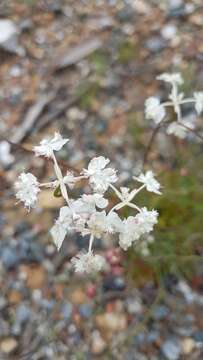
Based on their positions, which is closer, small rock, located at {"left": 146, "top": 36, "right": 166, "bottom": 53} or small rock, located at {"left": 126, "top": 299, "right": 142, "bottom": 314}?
small rock, located at {"left": 126, "top": 299, "right": 142, "bottom": 314}

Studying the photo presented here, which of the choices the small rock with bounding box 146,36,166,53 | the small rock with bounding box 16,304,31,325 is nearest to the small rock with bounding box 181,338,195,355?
the small rock with bounding box 16,304,31,325

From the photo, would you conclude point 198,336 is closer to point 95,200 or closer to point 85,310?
point 85,310

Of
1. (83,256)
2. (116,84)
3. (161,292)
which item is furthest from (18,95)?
(83,256)

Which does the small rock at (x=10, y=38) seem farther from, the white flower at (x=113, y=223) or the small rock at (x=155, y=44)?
the white flower at (x=113, y=223)

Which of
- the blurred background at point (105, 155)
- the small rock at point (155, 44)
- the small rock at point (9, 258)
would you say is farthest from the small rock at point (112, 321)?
the small rock at point (155, 44)

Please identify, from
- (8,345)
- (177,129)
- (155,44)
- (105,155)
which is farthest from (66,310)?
(155,44)

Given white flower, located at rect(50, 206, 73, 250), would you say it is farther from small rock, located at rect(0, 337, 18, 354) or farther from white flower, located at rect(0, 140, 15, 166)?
white flower, located at rect(0, 140, 15, 166)
